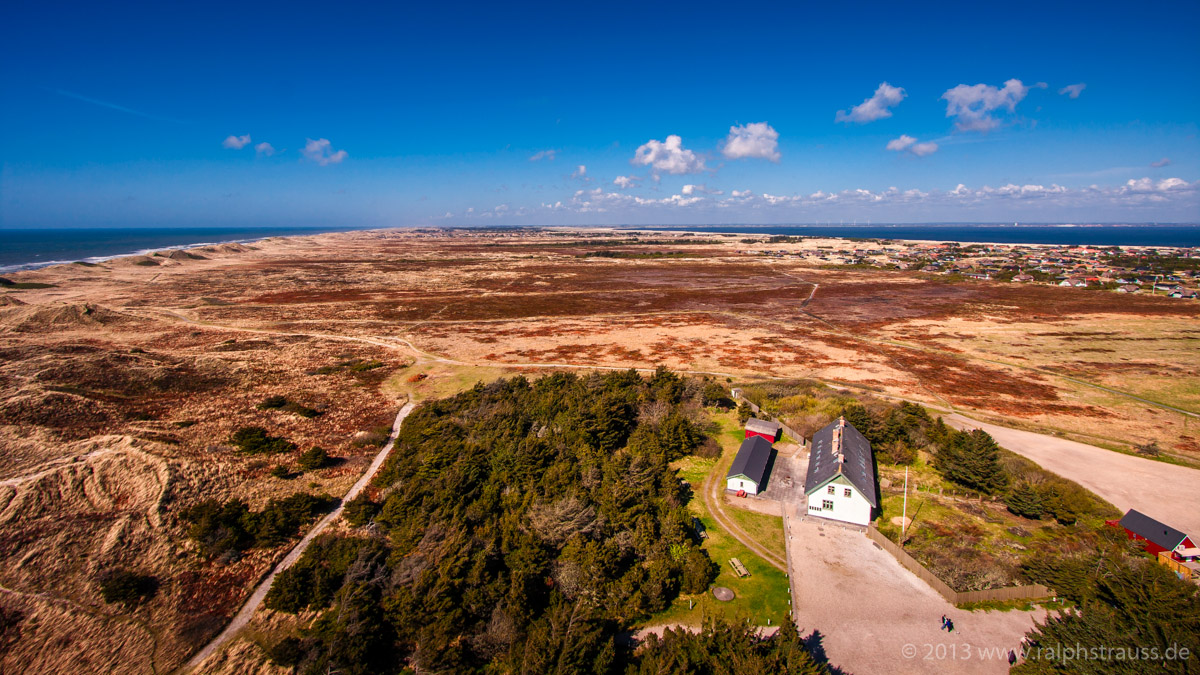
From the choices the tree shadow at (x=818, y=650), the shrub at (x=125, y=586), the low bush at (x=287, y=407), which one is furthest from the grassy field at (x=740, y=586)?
the low bush at (x=287, y=407)

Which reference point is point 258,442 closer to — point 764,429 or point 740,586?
point 740,586

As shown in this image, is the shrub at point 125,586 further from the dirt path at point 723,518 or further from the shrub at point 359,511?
the dirt path at point 723,518

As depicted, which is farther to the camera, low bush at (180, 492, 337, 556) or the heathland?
low bush at (180, 492, 337, 556)

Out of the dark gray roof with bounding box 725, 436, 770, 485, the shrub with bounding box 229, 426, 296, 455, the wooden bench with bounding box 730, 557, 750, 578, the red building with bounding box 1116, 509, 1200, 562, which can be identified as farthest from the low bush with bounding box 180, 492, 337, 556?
the red building with bounding box 1116, 509, 1200, 562

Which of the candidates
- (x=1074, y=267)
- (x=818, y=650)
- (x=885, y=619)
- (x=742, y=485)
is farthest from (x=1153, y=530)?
(x=1074, y=267)

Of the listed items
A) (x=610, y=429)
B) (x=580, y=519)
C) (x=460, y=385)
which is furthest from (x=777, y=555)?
(x=460, y=385)

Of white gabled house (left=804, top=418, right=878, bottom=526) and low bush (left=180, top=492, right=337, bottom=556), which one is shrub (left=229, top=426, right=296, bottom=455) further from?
white gabled house (left=804, top=418, right=878, bottom=526)
